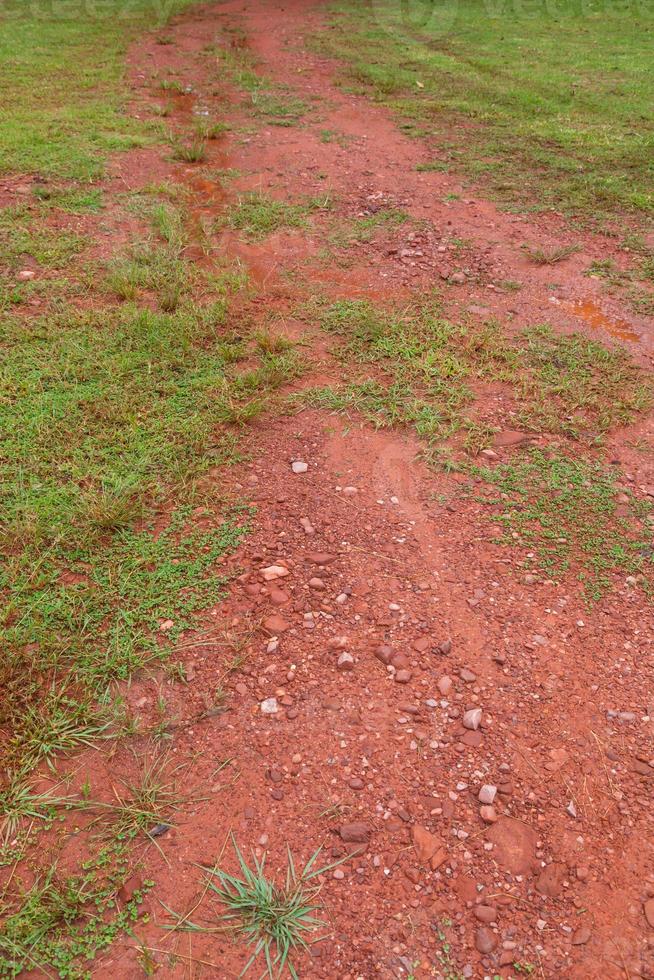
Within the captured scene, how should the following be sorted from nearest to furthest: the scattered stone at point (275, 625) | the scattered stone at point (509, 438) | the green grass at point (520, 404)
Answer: the scattered stone at point (275, 625) → the green grass at point (520, 404) → the scattered stone at point (509, 438)

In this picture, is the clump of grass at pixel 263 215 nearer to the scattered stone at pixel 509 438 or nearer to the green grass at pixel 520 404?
the green grass at pixel 520 404

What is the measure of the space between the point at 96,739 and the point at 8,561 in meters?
0.81

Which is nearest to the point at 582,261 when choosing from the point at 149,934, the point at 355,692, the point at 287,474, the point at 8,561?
the point at 287,474

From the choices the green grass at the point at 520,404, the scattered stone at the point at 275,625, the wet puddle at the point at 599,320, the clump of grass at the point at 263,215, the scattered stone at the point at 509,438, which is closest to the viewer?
the scattered stone at the point at 275,625

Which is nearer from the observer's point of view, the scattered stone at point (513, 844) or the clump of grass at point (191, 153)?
the scattered stone at point (513, 844)

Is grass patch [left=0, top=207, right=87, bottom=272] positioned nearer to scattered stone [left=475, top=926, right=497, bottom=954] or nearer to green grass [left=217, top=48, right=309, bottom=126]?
green grass [left=217, top=48, right=309, bottom=126]

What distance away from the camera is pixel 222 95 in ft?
23.0

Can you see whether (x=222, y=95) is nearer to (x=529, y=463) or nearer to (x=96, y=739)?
(x=529, y=463)

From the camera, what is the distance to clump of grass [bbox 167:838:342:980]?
168 cm

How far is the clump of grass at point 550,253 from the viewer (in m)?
4.33

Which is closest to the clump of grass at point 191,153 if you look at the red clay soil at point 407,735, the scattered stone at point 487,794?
the red clay soil at point 407,735

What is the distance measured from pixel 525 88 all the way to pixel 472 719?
22.9ft

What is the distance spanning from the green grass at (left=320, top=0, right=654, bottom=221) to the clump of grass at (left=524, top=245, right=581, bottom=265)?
1.94 ft

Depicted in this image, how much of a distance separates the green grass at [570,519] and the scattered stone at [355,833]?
1.13 metres
